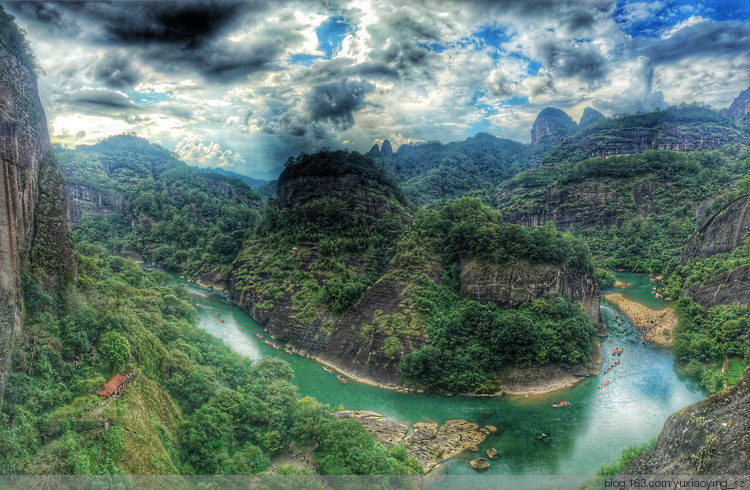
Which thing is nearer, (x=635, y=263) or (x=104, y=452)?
(x=104, y=452)

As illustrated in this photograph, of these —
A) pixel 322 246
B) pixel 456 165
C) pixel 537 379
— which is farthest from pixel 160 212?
pixel 456 165

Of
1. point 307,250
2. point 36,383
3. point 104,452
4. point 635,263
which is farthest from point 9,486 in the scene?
point 635,263

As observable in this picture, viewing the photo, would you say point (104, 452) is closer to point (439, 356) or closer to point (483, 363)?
point (439, 356)

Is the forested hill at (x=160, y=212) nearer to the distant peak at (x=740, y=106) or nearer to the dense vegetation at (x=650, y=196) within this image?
the dense vegetation at (x=650, y=196)

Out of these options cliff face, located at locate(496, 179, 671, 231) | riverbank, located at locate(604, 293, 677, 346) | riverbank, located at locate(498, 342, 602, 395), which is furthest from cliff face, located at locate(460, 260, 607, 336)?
cliff face, located at locate(496, 179, 671, 231)

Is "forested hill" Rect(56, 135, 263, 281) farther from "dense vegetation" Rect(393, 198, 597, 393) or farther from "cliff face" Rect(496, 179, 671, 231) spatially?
"cliff face" Rect(496, 179, 671, 231)

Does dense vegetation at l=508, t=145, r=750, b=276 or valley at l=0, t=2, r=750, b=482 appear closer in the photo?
valley at l=0, t=2, r=750, b=482

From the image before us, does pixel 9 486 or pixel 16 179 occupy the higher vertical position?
pixel 16 179

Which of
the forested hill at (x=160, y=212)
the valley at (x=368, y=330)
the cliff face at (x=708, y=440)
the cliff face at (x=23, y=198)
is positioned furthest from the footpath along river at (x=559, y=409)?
the forested hill at (x=160, y=212)
